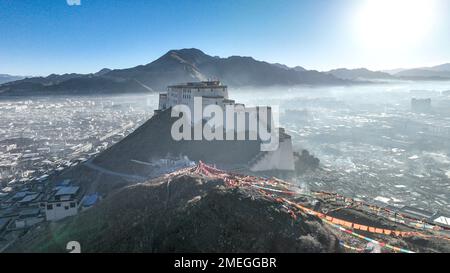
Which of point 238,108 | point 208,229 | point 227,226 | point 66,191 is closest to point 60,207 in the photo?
point 66,191

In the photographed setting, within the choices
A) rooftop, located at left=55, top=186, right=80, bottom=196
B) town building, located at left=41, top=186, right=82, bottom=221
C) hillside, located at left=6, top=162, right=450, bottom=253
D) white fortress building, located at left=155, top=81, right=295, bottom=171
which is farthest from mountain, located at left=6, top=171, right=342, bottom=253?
white fortress building, located at left=155, top=81, right=295, bottom=171

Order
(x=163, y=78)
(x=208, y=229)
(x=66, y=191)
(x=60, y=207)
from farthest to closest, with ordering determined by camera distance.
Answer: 1. (x=163, y=78)
2. (x=66, y=191)
3. (x=60, y=207)
4. (x=208, y=229)

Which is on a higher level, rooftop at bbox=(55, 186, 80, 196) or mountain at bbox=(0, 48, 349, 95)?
mountain at bbox=(0, 48, 349, 95)

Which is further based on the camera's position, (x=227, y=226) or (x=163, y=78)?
(x=163, y=78)

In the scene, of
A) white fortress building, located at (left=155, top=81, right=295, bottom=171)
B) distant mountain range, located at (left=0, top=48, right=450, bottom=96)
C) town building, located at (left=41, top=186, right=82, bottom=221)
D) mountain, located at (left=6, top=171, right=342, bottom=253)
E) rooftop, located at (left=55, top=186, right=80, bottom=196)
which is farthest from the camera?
distant mountain range, located at (left=0, top=48, right=450, bottom=96)

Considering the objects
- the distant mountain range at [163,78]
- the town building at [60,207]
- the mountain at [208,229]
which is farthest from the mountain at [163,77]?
the mountain at [208,229]

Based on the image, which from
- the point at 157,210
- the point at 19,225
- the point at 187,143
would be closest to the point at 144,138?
the point at 187,143

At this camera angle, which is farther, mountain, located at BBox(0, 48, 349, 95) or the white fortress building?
mountain, located at BBox(0, 48, 349, 95)

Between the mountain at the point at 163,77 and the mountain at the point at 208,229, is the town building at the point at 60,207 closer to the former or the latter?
the mountain at the point at 208,229

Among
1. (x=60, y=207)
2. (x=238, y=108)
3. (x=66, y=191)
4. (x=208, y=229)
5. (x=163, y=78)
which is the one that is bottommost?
(x=60, y=207)

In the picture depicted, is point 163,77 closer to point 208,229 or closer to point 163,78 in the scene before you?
point 163,78

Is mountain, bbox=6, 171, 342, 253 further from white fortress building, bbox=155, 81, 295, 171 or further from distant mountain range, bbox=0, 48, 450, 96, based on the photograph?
distant mountain range, bbox=0, 48, 450, 96
